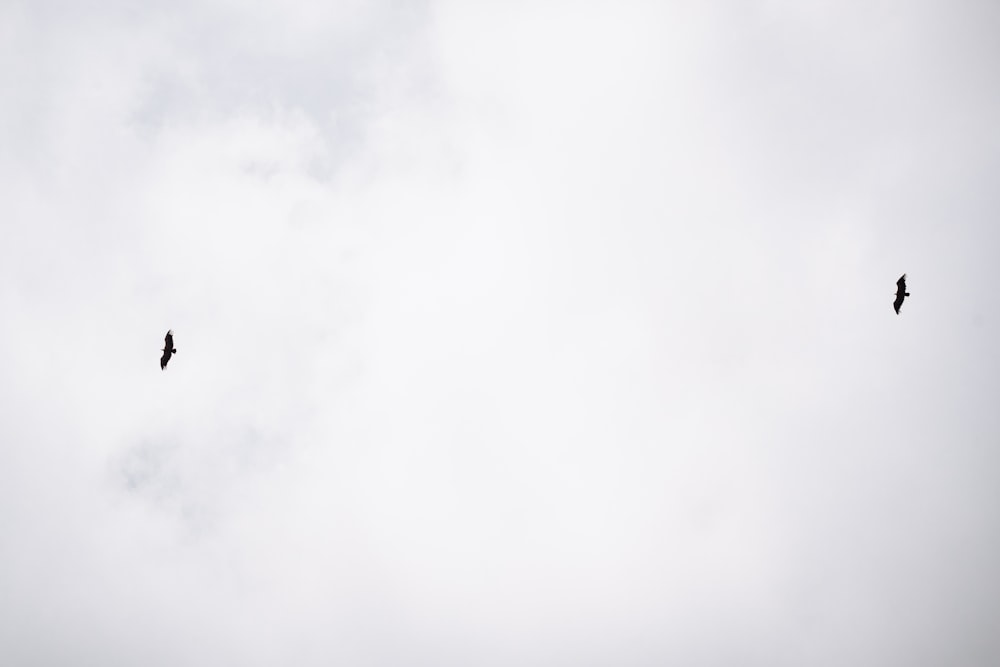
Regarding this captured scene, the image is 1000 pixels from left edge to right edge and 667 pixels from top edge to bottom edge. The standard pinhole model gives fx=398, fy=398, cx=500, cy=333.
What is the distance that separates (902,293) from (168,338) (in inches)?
2068

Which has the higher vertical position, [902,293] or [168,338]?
[902,293]

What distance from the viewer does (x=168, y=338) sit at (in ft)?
89.6

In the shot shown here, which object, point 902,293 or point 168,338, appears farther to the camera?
point 902,293

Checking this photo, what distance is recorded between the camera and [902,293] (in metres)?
29.4
